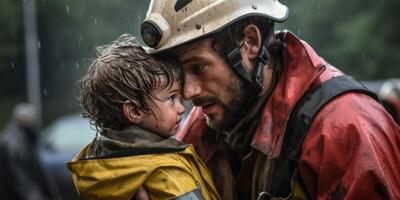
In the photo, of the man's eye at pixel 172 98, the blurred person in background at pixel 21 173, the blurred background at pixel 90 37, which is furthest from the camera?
the blurred background at pixel 90 37

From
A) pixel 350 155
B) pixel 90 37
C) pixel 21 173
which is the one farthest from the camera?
pixel 90 37

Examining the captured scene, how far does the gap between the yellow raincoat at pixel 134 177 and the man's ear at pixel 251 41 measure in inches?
25.0

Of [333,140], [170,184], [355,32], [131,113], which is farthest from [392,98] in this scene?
[355,32]

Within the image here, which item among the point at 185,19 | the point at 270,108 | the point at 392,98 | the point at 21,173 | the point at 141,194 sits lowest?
the point at 392,98

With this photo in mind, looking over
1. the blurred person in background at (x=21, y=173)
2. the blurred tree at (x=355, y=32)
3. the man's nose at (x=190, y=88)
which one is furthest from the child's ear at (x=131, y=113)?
the blurred tree at (x=355, y=32)

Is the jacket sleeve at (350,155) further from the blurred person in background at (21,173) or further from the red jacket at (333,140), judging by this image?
the blurred person in background at (21,173)

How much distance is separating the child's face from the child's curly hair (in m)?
0.03

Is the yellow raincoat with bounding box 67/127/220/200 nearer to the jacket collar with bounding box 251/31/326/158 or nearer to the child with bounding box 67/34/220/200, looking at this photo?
the child with bounding box 67/34/220/200

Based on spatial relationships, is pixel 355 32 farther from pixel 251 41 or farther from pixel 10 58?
pixel 251 41

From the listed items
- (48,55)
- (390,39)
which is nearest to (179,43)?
(390,39)

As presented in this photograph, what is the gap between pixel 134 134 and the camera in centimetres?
338

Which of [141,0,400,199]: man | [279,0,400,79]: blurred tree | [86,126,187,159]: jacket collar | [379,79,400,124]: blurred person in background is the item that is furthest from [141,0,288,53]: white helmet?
[279,0,400,79]: blurred tree

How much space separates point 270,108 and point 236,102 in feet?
0.63

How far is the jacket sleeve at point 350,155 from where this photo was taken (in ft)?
10.3
